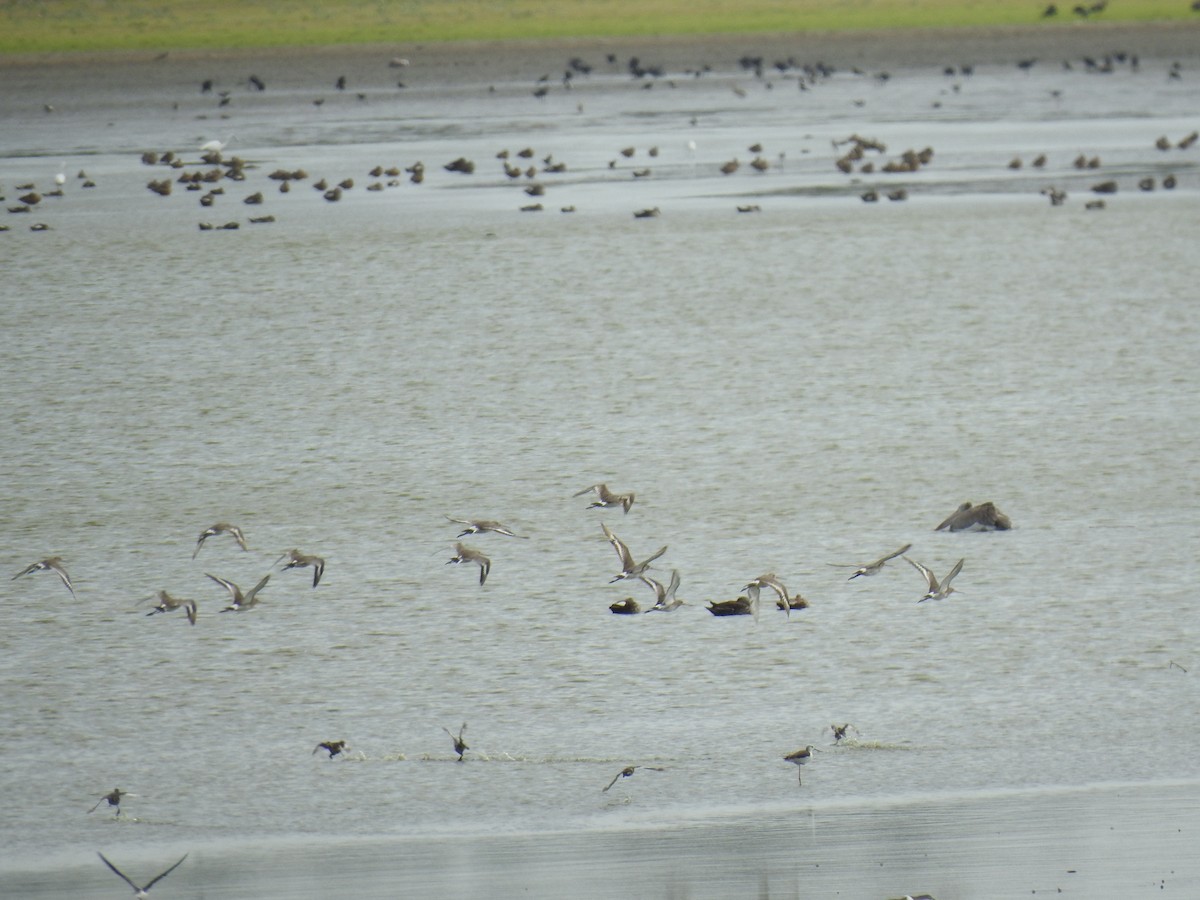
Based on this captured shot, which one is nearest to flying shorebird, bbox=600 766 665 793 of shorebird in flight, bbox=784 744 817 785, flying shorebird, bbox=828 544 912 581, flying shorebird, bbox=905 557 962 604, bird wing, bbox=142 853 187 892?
shorebird in flight, bbox=784 744 817 785

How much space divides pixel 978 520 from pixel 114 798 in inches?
216

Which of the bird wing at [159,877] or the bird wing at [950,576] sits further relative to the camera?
the bird wing at [950,576]

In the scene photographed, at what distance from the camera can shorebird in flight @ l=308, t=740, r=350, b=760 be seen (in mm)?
7820

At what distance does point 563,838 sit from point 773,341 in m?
10.8

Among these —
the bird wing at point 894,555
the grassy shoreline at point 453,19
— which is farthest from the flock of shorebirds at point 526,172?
the grassy shoreline at point 453,19

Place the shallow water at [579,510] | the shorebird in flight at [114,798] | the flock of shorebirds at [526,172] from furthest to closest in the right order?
the flock of shorebirds at [526,172] < the shallow water at [579,510] < the shorebird in flight at [114,798]

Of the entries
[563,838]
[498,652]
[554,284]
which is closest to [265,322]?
[554,284]

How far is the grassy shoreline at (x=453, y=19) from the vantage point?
65375 mm

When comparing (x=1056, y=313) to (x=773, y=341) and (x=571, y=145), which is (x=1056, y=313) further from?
(x=571, y=145)

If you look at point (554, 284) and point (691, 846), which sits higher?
point (554, 284)

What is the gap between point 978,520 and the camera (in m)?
11.1

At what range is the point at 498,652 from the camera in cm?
910

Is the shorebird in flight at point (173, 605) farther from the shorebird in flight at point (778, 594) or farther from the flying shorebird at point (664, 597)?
the shorebird in flight at point (778, 594)

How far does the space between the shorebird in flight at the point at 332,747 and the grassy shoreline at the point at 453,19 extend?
5633cm
